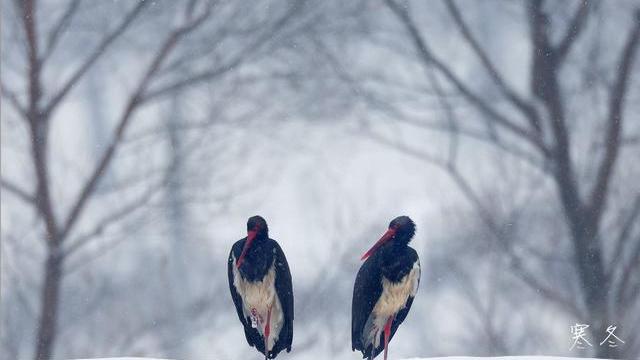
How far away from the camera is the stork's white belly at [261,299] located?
228cm

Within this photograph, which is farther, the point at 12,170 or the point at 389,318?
the point at 12,170

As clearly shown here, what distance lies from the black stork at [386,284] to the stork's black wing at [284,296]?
0.51 feet

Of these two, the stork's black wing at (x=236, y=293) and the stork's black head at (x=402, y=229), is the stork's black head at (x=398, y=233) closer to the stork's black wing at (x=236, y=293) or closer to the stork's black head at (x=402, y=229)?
the stork's black head at (x=402, y=229)

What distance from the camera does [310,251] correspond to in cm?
244

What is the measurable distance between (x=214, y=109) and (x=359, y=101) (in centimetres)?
37

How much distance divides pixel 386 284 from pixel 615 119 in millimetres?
754

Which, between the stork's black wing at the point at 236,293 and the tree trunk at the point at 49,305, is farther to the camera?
the tree trunk at the point at 49,305

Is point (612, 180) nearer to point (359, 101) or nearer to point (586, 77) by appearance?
point (586, 77)

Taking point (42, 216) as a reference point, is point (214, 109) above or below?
above

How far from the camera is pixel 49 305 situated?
8.25 ft

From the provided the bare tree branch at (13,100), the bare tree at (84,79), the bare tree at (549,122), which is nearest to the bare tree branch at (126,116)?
the bare tree at (84,79)

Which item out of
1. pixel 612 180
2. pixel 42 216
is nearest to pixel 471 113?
pixel 612 180

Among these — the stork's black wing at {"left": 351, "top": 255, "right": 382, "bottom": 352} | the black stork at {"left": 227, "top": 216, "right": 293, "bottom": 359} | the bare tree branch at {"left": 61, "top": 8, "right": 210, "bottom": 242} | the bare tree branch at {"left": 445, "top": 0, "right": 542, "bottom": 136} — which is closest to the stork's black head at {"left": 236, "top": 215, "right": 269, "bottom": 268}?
the black stork at {"left": 227, "top": 216, "right": 293, "bottom": 359}

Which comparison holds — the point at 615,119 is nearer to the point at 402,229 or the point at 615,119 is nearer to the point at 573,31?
the point at 573,31
